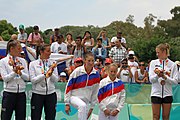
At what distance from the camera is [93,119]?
865 centimetres

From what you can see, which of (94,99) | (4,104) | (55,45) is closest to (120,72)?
(55,45)

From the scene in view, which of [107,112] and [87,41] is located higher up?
[87,41]

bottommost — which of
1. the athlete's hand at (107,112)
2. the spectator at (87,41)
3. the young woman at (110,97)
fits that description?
the athlete's hand at (107,112)

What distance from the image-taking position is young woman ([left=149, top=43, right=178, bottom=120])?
24.8ft

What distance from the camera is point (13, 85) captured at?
6.77 meters

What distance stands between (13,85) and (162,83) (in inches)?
121

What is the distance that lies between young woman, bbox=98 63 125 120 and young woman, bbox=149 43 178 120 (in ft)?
2.55

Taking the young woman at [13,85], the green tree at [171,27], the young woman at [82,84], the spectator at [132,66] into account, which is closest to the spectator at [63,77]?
the spectator at [132,66]

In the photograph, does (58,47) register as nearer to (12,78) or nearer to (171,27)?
(12,78)

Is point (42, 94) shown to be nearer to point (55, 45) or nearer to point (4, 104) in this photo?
point (4, 104)

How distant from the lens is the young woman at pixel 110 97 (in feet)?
23.5

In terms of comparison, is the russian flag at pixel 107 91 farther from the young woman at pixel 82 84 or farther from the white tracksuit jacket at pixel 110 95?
the young woman at pixel 82 84

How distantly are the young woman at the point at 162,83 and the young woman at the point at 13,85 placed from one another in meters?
2.70

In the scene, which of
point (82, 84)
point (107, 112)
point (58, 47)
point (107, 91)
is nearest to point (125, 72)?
point (58, 47)
